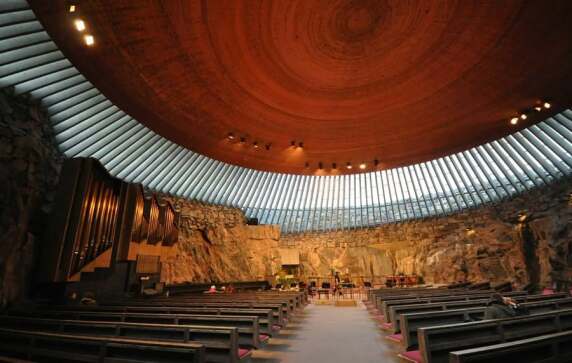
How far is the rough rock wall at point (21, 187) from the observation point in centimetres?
649

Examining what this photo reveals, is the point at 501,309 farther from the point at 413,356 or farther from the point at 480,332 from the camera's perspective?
the point at 413,356

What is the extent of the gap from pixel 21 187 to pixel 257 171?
504 inches

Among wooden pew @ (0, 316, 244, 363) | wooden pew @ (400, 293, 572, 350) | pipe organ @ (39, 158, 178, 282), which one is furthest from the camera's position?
pipe organ @ (39, 158, 178, 282)

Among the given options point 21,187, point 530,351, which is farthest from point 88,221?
point 530,351

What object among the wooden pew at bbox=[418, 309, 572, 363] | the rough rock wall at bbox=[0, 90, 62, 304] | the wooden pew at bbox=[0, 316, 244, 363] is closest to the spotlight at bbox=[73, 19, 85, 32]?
the rough rock wall at bbox=[0, 90, 62, 304]

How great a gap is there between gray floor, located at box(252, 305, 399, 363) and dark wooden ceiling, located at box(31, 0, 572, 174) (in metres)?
7.68

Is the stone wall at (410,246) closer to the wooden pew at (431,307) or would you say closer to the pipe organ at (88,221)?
the pipe organ at (88,221)

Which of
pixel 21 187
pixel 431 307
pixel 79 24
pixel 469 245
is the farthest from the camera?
pixel 469 245

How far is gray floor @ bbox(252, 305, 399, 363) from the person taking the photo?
4.55 meters

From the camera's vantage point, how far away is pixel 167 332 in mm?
4051

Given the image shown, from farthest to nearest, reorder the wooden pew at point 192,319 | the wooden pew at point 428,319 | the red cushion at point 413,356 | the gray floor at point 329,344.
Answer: the gray floor at point 329,344 < the wooden pew at point 192,319 < the wooden pew at point 428,319 < the red cushion at point 413,356

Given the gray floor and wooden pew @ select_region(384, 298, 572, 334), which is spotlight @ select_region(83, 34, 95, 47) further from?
wooden pew @ select_region(384, 298, 572, 334)

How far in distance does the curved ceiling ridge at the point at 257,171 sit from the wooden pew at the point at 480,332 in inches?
423

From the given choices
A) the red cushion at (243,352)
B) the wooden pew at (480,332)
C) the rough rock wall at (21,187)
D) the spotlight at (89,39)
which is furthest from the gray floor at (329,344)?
the spotlight at (89,39)
